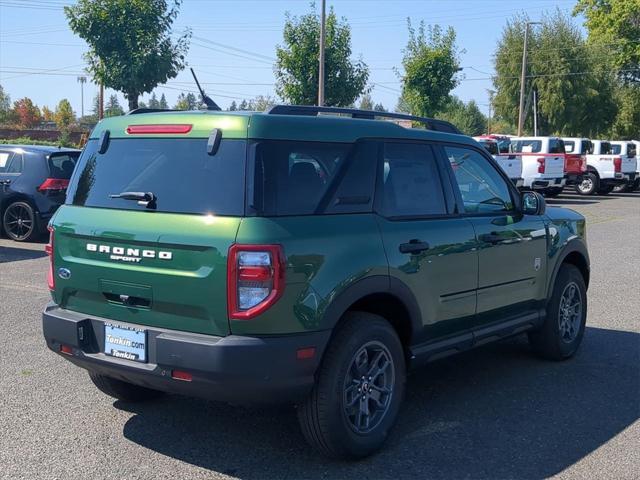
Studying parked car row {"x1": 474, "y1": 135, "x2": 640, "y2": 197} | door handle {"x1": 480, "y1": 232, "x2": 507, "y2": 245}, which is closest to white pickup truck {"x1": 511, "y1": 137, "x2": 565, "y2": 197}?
parked car row {"x1": 474, "y1": 135, "x2": 640, "y2": 197}

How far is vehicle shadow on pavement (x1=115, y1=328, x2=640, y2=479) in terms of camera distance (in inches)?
164

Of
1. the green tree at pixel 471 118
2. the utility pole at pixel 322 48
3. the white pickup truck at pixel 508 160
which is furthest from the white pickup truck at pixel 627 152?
the green tree at pixel 471 118

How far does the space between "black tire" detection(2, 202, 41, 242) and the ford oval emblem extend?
9.29m

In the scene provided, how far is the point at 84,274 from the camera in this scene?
13.9 feet

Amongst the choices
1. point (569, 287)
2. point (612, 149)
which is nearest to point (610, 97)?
point (612, 149)

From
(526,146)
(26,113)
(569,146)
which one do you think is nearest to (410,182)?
(526,146)

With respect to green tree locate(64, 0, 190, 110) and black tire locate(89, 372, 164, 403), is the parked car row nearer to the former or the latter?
green tree locate(64, 0, 190, 110)

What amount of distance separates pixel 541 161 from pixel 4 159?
55.8 feet

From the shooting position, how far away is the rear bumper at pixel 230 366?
370cm

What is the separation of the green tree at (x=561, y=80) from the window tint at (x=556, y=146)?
72.9ft

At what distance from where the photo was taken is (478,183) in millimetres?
5543

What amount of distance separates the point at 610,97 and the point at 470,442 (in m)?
47.9

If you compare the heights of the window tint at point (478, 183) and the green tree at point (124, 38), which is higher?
the green tree at point (124, 38)

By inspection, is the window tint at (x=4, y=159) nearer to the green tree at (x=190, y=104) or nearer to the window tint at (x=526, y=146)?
the green tree at (x=190, y=104)
